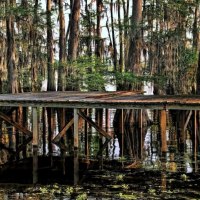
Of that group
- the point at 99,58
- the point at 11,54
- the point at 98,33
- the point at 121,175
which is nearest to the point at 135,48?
the point at 99,58

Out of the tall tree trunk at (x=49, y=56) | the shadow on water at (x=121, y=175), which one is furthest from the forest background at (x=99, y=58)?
the shadow on water at (x=121, y=175)

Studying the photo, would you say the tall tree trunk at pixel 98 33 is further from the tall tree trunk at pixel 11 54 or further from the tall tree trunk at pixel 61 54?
the tall tree trunk at pixel 11 54

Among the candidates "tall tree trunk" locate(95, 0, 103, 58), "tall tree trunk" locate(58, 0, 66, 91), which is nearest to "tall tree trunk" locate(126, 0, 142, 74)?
"tall tree trunk" locate(58, 0, 66, 91)

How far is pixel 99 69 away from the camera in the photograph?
28016 millimetres

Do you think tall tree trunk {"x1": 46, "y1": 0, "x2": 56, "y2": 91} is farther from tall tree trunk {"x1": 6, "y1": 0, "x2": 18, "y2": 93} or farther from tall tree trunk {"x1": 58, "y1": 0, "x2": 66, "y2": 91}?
tall tree trunk {"x1": 6, "y1": 0, "x2": 18, "y2": 93}

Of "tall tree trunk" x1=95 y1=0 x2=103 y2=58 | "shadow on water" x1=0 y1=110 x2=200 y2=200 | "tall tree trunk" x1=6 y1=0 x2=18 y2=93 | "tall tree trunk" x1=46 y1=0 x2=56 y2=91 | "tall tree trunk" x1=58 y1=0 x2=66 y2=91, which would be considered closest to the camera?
"shadow on water" x1=0 y1=110 x2=200 y2=200

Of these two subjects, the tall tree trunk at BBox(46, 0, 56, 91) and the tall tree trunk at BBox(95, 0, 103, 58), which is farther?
the tall tree trunk at BBox(95, 0, 103, 58)

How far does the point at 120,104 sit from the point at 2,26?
617 inches

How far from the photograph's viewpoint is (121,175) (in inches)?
630

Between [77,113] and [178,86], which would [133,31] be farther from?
[77,113]

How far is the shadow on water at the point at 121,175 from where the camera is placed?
1368cm

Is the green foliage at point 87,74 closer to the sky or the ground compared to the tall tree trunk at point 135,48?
closer to the ground

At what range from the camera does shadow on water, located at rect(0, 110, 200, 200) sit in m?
13.7

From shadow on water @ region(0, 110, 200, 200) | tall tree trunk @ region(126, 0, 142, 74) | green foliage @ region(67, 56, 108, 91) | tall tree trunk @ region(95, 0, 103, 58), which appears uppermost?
tall tree trunk @ region(95, 0, 103, 58)
